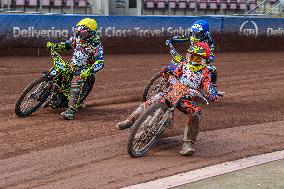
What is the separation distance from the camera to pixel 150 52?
24.2m

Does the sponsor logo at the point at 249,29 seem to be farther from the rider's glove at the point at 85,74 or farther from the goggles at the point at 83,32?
the rider's glove at the point at 85,74

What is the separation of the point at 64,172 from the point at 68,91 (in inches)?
143

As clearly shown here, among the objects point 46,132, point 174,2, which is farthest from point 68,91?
point 174,2

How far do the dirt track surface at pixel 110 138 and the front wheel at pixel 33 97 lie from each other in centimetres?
16

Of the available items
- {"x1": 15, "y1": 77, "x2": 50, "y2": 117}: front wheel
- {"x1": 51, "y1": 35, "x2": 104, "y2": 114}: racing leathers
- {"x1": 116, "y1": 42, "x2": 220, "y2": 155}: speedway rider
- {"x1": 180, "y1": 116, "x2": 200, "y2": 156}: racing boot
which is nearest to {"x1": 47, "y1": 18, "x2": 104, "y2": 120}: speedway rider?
{"x1": 51, "y1": 35, "x2": 104, "y2": 114}: racing leathers

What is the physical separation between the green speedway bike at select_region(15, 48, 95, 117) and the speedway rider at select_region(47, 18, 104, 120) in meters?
0.17

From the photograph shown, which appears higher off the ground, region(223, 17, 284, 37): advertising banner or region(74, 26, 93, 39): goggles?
region(74, 26, 93, 39): goggles

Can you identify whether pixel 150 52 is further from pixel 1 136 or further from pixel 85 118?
pixel 1 136

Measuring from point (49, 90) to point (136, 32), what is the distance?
14268 millimetres

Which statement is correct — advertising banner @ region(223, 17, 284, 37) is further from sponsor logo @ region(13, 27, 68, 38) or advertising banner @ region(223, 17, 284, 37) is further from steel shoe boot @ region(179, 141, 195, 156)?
steel shoe boot @ region(179, 141, 195, 156)

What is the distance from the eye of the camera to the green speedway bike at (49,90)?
1006 cm

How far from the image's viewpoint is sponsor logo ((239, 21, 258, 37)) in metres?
27.6

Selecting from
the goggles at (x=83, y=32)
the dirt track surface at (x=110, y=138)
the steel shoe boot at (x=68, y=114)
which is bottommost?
the dirt track surface at (x=110, y=138)

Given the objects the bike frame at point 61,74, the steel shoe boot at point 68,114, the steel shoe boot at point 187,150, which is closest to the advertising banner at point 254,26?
the bike frame at point 61,74
